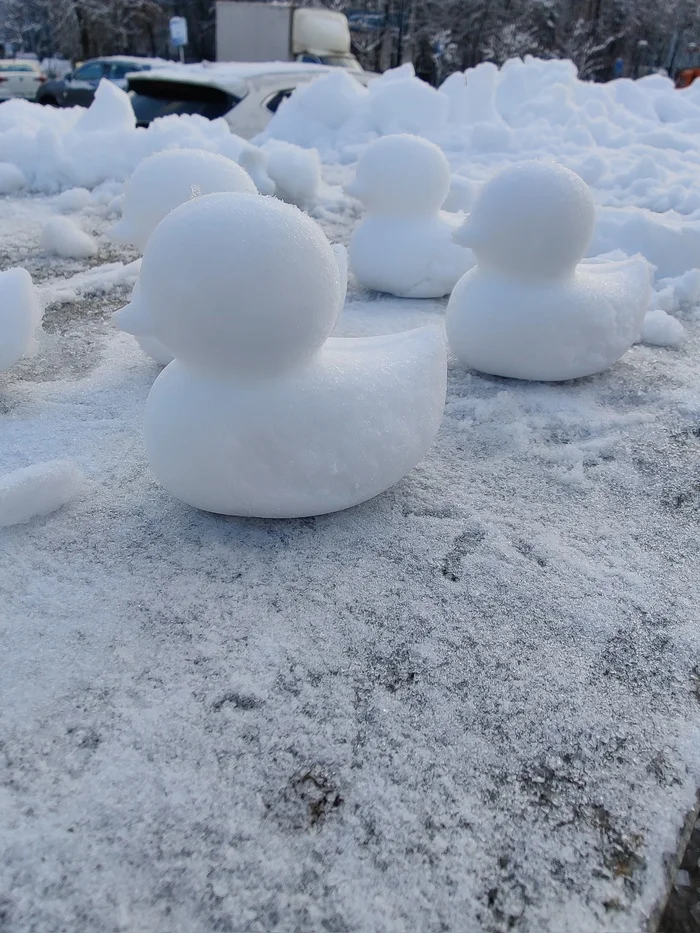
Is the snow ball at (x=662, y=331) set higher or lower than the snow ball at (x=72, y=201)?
higher

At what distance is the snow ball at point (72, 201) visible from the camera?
544cm

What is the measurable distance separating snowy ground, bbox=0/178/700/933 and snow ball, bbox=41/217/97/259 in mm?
2373

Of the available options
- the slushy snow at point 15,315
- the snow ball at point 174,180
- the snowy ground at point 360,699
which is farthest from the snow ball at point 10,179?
the snowy ground at point 360,699

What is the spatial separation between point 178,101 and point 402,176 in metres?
5.06

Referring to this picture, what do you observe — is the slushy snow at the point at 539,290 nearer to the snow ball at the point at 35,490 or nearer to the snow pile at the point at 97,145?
the snow ball at the point at 35,490

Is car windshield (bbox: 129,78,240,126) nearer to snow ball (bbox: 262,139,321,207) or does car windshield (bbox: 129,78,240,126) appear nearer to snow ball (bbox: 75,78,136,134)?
snow ball (bbox: 75,78,136,134)

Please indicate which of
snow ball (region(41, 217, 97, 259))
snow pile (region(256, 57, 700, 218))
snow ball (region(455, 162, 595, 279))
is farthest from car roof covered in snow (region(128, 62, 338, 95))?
snow ball (region(455, 162, 595, 279))

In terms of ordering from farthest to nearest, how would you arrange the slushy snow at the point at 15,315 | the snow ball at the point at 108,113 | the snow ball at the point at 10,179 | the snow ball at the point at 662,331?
1. the snow ball at the point at 108,113
2. the snow ball at the point at 10,179
3. the snow ball at the point at 662,331
4. the slushy snow at the point at 15,315

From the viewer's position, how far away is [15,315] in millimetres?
2617

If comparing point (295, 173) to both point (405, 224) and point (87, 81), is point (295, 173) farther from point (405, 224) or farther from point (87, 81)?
point (87, 81)

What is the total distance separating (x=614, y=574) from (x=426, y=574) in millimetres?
484

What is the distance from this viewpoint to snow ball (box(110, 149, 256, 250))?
2.93m

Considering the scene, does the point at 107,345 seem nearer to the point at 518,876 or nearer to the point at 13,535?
the point at 13,535

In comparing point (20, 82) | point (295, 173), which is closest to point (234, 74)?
point (295, 173)
